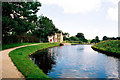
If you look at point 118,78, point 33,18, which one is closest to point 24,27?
point 33,18

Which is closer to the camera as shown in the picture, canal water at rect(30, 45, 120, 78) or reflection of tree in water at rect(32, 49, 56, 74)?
canal water at rect(30, 45, 120, 78)

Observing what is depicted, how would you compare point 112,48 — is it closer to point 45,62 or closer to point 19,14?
point 45,62

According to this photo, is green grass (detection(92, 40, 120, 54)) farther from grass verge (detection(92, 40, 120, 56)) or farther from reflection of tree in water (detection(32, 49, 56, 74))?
reflection of tree in water (detection(32, 49, 56, 74))

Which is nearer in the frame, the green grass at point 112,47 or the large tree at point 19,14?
the large tree at point 19,14

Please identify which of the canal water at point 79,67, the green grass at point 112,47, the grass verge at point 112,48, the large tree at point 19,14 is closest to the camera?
the canal water at point 79,67

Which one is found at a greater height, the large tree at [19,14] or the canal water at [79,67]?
the large tree at [19,14]

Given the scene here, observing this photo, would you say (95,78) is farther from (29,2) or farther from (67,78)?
(29,2)

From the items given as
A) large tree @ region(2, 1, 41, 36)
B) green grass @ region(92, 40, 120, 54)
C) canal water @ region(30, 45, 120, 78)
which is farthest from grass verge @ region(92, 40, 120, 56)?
large tree @ region(2, 1, 41, 36)

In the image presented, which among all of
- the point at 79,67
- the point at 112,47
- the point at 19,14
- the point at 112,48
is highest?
the point at 19,14

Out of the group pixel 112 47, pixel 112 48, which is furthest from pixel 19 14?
pixel 112 47

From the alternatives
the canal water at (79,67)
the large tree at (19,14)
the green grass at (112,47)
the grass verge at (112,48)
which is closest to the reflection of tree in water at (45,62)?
the canal water at (79,67)

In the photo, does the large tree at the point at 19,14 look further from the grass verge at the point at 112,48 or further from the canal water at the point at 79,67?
the grass verge at the point at 112,48

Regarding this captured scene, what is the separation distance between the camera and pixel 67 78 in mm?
9031

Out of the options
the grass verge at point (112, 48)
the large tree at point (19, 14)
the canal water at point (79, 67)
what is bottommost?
the canal water at point (79, 67)
